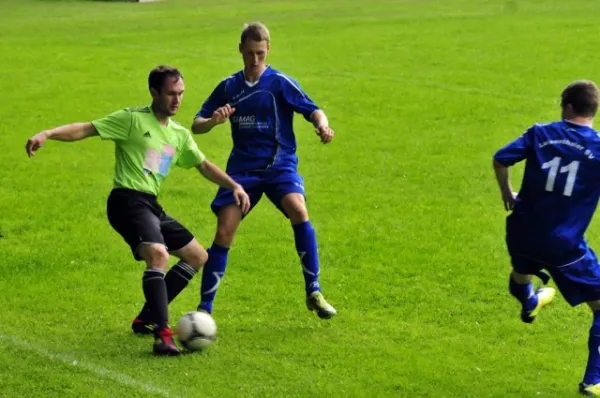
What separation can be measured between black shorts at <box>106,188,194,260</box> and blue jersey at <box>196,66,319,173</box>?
3.00 feet

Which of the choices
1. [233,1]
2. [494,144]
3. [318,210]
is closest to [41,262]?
[318,210]

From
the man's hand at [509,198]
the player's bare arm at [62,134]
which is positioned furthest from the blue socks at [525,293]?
the player's bare arm at [62,134]

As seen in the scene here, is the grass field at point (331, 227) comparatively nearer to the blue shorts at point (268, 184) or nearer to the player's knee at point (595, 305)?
the player's knee at point (595, 305)

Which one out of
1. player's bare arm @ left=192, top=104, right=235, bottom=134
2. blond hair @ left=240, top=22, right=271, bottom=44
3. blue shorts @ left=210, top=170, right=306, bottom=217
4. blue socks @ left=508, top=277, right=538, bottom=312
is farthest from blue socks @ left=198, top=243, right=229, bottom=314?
blue socks @ left=508, top=277, right=538, bottom=312

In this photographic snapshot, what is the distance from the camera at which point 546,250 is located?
25.1 feet

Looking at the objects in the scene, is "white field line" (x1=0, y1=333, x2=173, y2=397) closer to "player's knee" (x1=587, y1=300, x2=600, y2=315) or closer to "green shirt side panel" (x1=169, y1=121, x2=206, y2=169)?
"green shirt side panel" (x1=169, y1=121, x2=206, y2=169)

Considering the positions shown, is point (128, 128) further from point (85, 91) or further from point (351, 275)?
point (85, 91)

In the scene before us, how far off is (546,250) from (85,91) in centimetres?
1375

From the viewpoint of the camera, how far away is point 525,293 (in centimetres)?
823

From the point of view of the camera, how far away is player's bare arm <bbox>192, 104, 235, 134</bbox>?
8758mm

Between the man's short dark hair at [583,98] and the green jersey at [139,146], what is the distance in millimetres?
2981

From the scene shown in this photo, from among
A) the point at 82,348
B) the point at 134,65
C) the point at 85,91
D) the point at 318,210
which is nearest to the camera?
the point at 82,348

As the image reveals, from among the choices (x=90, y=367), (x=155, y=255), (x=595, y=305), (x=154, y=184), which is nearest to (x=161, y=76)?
(x=154, y=184)

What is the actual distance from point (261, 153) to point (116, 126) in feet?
4.21
